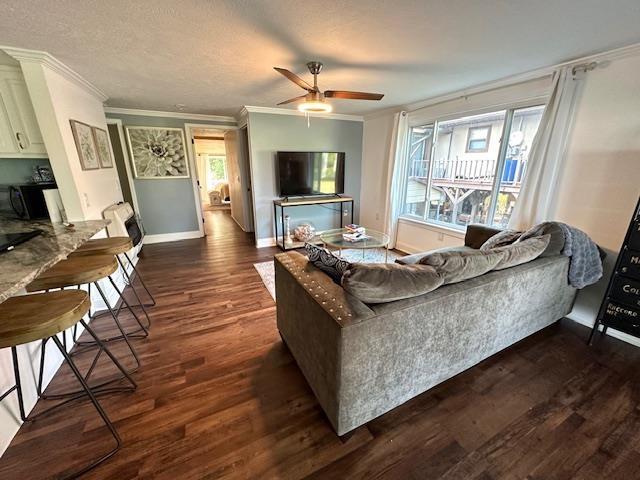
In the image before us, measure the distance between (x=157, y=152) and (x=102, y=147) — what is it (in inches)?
51.2

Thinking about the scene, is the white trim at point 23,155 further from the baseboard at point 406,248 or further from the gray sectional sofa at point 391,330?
Answer: the baseboard at point 406,248

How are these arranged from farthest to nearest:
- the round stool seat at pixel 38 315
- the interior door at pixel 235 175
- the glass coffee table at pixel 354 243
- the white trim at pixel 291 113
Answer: the interior door at pixel 235 175 < the white trim at pixel 291 113 < the glass coffee table at pixel 354 243 < the round stool seat at pixel 38 315

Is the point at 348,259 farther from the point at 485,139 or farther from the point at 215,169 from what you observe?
the point at 215,169

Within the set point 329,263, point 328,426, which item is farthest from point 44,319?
point 328,426

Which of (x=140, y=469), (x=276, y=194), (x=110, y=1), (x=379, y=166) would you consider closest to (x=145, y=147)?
(x=276, y=194)

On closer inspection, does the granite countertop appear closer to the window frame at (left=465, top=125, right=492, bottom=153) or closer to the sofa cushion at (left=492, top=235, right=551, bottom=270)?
the sofa cushion at (left=492, top=235, right=551, bottom=270)

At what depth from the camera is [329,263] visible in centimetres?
160

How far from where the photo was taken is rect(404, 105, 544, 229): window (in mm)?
2945

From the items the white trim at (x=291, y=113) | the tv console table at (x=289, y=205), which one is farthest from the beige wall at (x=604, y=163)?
the white trim at (x=291, y=113)

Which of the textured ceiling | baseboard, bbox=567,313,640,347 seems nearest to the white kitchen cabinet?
the textured ceiling

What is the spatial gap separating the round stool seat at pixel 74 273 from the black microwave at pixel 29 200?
1.17m

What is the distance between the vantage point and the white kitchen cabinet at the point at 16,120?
7.06 feet

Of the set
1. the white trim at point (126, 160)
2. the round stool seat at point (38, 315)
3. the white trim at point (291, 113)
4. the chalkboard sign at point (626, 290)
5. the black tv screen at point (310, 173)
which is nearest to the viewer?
the round stool seat at point (38, 315)

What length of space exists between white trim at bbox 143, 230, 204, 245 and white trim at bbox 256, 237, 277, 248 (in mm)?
1397
